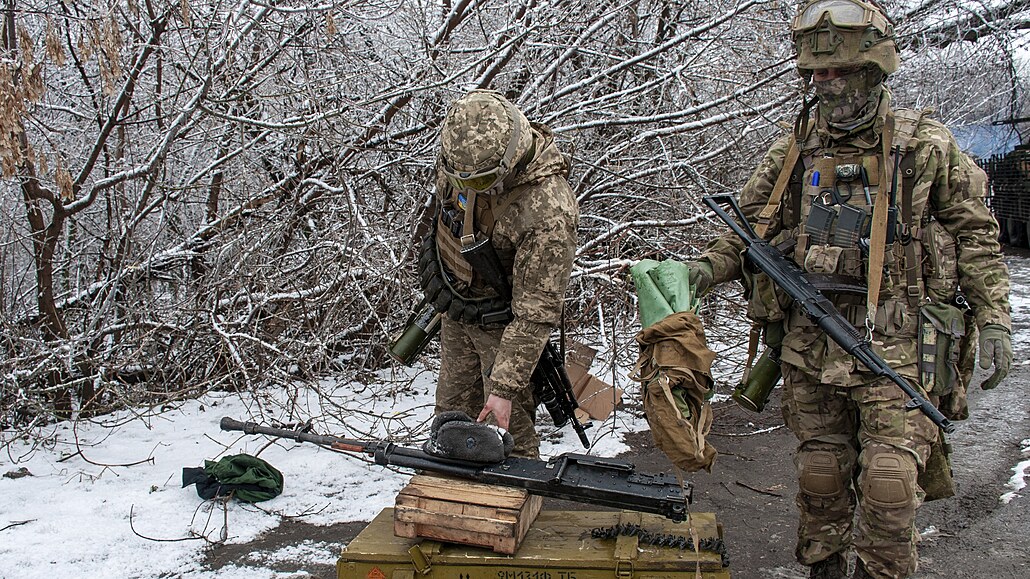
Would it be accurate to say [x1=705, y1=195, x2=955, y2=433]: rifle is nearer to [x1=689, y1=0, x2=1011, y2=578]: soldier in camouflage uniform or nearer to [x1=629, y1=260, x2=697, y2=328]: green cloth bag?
[x1=689, y1=0, x2=1011, y2=578]: soldier in camouflage uniform

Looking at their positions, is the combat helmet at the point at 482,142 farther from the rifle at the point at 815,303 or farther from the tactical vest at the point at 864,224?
the tactical vest at the point at 864,224

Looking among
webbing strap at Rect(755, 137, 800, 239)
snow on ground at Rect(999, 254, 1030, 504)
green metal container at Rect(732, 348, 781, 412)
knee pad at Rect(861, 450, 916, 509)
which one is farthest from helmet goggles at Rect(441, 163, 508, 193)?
snow on ground at Rect(999, 254, 1030, 504)

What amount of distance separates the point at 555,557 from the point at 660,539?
35 cm

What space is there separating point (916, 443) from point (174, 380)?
481 centimetres

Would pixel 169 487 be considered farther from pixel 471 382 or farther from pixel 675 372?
pixel 675 372

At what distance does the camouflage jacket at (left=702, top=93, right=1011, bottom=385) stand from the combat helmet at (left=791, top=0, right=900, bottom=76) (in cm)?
18

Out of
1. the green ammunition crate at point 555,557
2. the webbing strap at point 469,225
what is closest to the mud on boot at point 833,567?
the green ammunition crate at point 555,557

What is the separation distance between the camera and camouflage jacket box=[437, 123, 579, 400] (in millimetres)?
3102

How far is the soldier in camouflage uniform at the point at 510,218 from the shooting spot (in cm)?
304

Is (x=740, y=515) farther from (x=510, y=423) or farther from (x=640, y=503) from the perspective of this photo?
(x=640, y=503)

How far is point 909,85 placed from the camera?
8055 millimetres

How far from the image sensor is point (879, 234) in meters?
2.83

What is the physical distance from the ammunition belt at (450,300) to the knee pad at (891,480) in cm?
145

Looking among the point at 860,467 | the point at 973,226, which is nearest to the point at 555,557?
the point at 860,467
